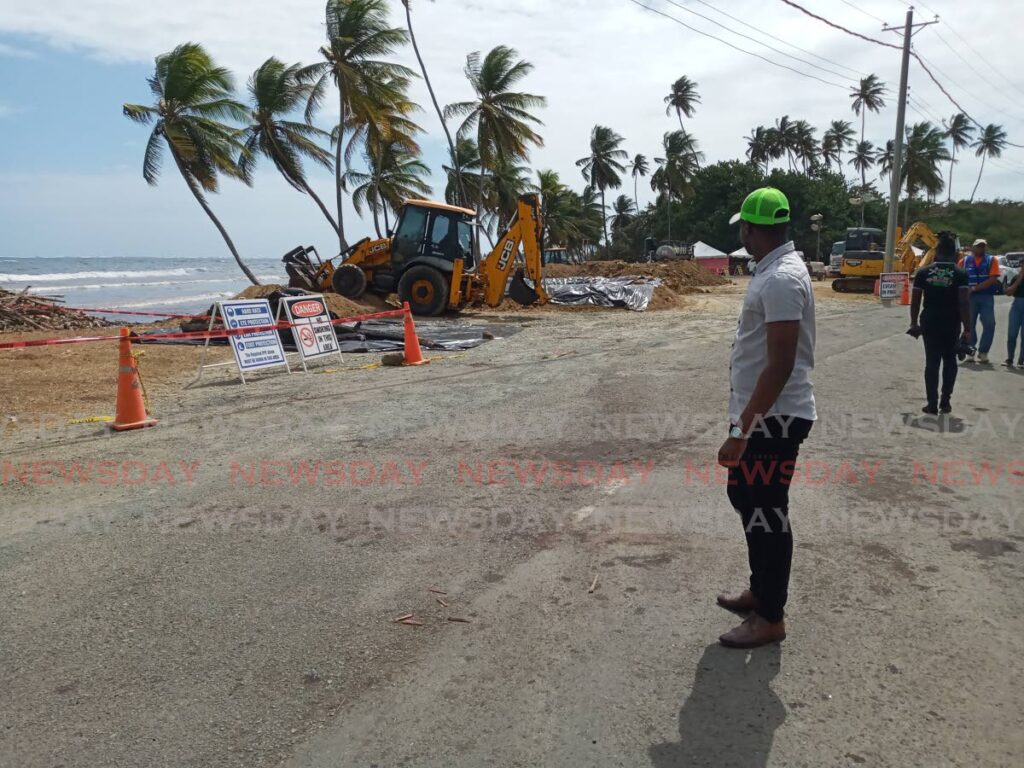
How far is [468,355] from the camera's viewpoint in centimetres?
1215

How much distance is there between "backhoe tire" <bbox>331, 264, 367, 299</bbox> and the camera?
1962 centimetres

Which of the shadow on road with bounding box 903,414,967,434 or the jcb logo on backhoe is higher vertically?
the jcb logo on backhoe

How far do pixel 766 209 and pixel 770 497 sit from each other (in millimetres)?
1146

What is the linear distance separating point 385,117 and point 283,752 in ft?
88.8

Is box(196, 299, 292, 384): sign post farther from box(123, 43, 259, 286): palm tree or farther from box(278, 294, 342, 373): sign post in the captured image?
box(123, 43, 259, 286): palm tree

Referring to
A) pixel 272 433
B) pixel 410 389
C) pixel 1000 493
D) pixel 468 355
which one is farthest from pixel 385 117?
pixel 1000 493

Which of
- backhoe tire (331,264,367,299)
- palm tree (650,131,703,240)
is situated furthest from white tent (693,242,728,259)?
backhoe tire (331,264,367,299)

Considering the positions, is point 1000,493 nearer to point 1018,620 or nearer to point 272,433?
point 1018,620

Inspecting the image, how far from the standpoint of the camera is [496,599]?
3527 mm

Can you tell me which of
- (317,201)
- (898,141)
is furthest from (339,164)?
(898,141)

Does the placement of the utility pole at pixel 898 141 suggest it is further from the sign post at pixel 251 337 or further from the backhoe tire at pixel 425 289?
the sign post at pixel 251 337

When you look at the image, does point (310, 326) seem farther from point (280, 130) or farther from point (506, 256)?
point (280, 130)

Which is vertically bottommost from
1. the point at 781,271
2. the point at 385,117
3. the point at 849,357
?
the point at 849,357

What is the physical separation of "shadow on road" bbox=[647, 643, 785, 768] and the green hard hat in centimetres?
173
